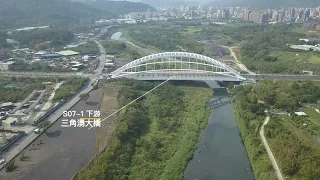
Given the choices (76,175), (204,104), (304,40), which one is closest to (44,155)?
(76,175)

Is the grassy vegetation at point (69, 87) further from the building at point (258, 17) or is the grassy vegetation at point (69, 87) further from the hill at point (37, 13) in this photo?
the building at point (258, 17)

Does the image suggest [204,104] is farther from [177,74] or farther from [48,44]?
[48,44]

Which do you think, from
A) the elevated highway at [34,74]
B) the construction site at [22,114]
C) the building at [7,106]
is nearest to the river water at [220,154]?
the construction site at [22,114]

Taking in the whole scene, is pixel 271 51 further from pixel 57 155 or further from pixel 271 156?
pixel 57 155

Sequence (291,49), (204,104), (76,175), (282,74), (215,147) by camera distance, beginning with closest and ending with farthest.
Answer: (76,175) → (215,147) → (204,104) → (282,74) → (291,49)

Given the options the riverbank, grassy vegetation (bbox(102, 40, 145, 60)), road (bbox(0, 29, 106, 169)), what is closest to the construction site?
road (bbox(0, 29, 106, 169))

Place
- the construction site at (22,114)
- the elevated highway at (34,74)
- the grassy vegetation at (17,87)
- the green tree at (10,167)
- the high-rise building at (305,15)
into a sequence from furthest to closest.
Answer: the high-rise building at (305,15) → the elevated highway at (34,74) → the grassy vegetation at (17,87) → the construction site at (22,114) → the green tree at (10,167)

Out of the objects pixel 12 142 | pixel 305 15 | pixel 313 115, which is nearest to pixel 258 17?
pixel 305 15
